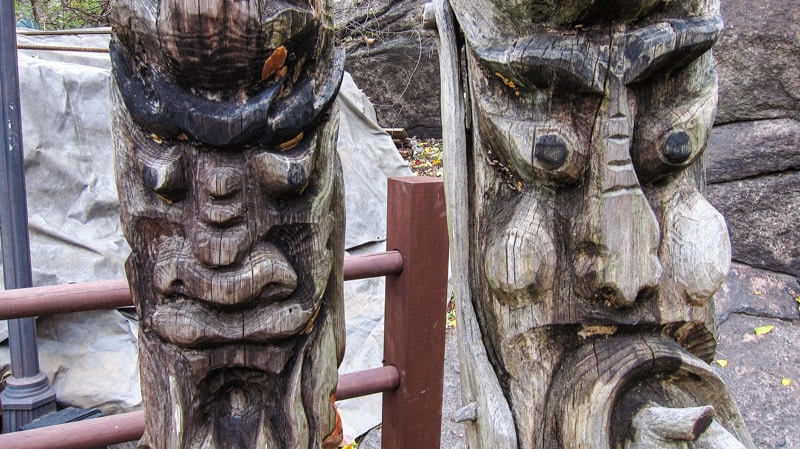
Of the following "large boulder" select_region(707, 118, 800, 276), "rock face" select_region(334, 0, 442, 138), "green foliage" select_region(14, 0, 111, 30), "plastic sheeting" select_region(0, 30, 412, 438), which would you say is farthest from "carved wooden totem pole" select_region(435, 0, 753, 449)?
"green foliage" select_region(14, 0, 111, 30)

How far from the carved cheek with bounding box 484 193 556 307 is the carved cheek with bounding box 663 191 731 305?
A: 224mm

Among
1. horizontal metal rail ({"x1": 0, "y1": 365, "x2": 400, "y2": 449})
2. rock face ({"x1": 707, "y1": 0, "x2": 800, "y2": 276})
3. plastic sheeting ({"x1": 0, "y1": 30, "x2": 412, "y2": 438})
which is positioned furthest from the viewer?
rock face ({"x1": 707, "y1": 0, "x2": 800, "y2": 276})

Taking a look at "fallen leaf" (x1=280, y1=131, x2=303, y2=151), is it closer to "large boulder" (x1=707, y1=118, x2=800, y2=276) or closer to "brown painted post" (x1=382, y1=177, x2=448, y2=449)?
"brown painted post" (x1=382, y1=177, x2=448, y2=449)

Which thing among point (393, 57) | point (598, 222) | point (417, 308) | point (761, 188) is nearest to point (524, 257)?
point (598, 222)

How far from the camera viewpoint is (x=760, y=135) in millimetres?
4012

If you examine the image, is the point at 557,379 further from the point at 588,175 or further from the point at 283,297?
the point at 283,297

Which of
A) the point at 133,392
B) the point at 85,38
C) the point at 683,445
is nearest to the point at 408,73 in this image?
the point at 85,38

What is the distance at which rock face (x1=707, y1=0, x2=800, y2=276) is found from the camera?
388cm

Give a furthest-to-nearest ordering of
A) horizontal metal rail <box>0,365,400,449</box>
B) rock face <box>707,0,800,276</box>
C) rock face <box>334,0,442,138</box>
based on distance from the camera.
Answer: rock face <box>334,0,442,138</box> → rock face <box>707,0,800,276</box> → horizontal metal rail <box>0,365,400,449</box>

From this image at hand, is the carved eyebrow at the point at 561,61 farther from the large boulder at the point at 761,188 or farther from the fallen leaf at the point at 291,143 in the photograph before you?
the large boulder at the point at 761,188

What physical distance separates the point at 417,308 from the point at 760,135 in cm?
303

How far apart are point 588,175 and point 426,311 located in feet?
3.64

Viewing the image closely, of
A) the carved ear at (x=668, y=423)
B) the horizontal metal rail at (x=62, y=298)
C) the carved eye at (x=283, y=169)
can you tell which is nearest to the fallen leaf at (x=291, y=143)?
the carved eye at (x=283, y=169)

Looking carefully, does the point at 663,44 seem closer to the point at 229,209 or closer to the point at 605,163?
the point at 605,163
